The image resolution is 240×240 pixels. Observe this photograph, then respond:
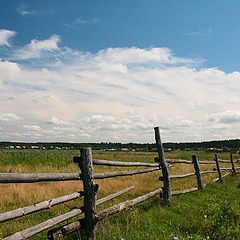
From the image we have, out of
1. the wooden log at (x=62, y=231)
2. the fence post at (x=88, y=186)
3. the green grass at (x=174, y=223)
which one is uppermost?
the fence post at (x=88, y=186)

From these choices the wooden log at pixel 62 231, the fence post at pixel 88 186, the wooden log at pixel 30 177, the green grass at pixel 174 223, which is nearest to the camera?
the wooden log at pixel 30 177

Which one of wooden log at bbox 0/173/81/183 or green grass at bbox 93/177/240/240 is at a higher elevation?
wooden log at bbox 0/173/81/183

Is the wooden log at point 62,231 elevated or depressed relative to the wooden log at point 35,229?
depressed

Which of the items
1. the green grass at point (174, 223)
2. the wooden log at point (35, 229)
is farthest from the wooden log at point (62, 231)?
the green grass at point (174, 223)

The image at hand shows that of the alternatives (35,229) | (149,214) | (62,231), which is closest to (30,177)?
(35,229)

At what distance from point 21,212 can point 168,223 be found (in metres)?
3.48

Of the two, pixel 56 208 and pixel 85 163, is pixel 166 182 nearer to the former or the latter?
pixel 56 208

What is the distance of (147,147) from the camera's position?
161 metres

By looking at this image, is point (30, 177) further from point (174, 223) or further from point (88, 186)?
point (174, 223)

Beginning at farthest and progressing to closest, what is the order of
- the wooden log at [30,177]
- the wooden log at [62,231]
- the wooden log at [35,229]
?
1. the wooden log at [62,231]
2. the wooden log at [35,229]
3. the wooden log at [30,177]

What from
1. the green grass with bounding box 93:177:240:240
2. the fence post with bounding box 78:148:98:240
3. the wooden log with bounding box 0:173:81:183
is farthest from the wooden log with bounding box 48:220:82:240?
the wooden log with bounding box 0:173:81:183

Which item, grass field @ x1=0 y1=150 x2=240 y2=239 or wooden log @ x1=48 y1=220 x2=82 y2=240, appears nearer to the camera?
wooden log @ x1=48 y1=220 x2=82 y2=240

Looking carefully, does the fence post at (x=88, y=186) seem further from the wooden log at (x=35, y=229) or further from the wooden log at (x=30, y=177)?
the wooden log at (x=35, y=229)

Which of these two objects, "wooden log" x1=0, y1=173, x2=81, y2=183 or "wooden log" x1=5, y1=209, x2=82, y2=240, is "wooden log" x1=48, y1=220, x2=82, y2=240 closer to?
"wooden log" x1=5, y1=209, x2=82, y2=240
